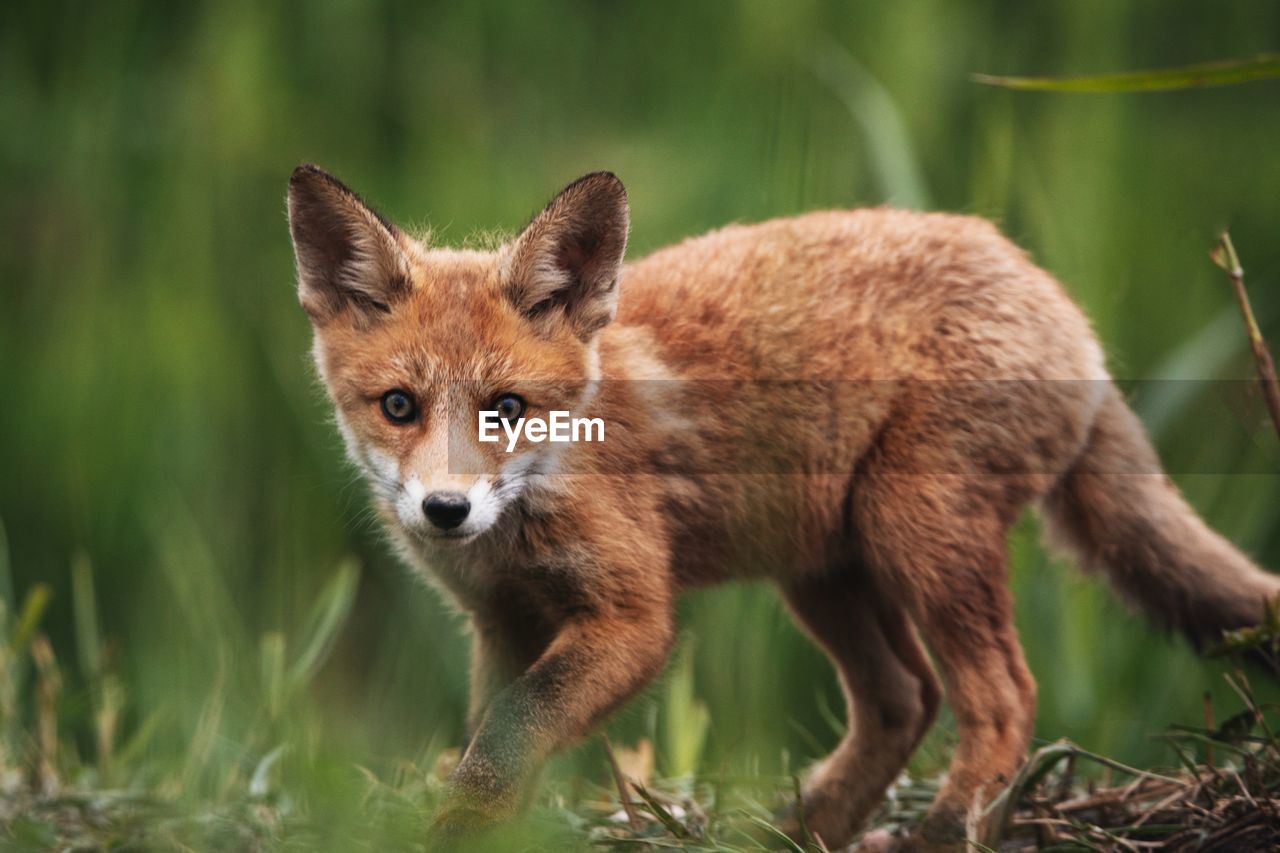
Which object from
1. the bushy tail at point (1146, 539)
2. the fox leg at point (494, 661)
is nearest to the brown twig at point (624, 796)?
the fox leg at point (494, 661)

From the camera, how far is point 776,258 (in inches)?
170

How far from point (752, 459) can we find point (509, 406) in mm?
913

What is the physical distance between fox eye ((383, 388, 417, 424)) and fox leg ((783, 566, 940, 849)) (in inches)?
59.1

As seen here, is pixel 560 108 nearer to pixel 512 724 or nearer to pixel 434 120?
pixel 434 120

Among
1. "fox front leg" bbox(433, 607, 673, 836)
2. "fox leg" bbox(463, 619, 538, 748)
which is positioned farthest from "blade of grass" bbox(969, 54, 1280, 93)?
"fox leg" bbox(463, 619, 538, 748)

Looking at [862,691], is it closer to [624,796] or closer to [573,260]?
[624,796]

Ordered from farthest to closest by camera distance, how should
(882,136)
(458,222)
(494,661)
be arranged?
(458,222) < (882,136) < (494,661)

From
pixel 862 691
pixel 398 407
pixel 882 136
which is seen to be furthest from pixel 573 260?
pixel 882 136

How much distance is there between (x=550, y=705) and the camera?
352 cm

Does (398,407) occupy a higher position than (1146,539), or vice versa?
(398,407)

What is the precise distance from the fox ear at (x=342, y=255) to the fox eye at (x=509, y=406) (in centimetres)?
40

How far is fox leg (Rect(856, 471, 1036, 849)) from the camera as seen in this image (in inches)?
159

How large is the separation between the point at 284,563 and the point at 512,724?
3.78ft

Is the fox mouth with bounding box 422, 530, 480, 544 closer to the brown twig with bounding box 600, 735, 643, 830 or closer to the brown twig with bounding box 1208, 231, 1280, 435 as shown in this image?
the brown twig with bounding box 600, 735, 643, 830
